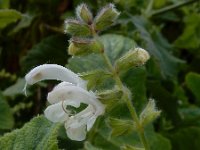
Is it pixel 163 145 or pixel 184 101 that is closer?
pixel 163 145

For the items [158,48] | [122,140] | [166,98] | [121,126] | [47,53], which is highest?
[47,53]

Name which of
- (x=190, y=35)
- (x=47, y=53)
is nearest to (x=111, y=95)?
(x=47, y=53)

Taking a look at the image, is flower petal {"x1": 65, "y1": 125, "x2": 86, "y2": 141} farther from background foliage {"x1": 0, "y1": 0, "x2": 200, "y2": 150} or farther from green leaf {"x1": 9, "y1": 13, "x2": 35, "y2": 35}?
green leaf {"x1": 9, "y1": 13, "x2": 35, "y2": 35}

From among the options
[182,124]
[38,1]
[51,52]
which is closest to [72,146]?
[182,124]

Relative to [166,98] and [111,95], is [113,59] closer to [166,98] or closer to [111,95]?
[166,98]

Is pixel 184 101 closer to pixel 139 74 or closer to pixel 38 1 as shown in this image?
pixel 139 74

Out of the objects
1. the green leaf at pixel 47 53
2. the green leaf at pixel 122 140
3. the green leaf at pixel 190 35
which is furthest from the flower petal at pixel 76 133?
the green leaf at pixel 190 35

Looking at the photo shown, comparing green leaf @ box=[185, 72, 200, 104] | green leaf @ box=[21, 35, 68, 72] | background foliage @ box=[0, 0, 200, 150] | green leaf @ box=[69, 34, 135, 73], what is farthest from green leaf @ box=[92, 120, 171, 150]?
green leaf @ box=[21, 35, 68, 72]
